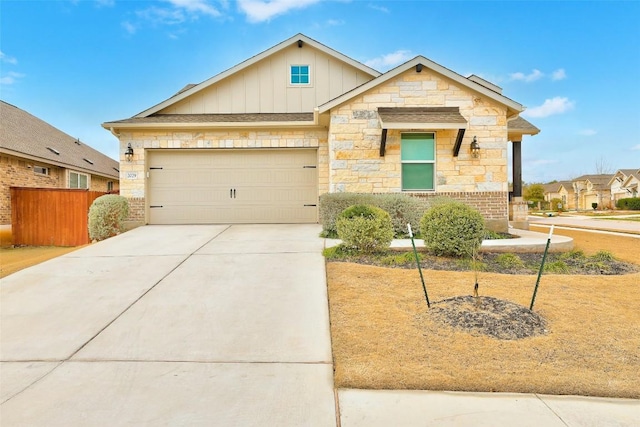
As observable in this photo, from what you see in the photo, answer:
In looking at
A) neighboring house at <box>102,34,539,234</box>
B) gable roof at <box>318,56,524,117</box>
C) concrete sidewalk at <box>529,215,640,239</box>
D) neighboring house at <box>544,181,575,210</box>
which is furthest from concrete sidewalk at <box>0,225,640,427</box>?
neighboring house at <box>544,181,575,210</box>

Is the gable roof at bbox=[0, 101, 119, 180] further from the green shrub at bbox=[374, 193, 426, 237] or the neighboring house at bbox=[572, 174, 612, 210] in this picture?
the neighboring house at bbox=[572, 174, 612, 210]

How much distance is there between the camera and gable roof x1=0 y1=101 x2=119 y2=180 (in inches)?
534

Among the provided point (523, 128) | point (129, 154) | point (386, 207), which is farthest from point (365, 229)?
point (523, 128)

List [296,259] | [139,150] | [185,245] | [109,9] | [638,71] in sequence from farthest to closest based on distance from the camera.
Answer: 1. [638,71]
2. [109,9]
3. [139,150]
4. [185,245]
5. [296,259]

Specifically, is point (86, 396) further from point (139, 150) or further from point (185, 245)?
point (139, 150)

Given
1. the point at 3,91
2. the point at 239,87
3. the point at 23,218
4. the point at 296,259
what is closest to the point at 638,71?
the point at 239,87

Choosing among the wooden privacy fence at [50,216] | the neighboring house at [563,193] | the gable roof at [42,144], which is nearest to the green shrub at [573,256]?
the wooden privacy fence at [50,216]

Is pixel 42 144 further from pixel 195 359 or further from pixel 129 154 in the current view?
pixel 195 359

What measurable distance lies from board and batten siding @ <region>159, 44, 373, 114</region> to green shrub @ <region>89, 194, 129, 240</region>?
3936mm

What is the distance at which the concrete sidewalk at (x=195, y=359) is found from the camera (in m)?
2.54

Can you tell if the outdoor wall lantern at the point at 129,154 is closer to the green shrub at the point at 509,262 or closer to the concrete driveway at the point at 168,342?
the concrete driveway at the point at 168,342

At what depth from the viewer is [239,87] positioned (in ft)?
41.4

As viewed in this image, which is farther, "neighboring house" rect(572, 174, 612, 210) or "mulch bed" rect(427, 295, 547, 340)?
"neighboring house" rect(572, 174, 612, 210)

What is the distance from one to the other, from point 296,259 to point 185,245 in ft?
9.79
